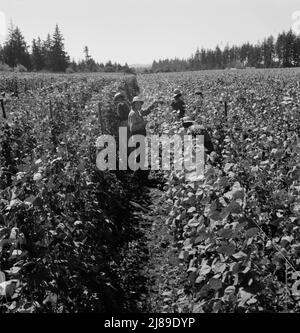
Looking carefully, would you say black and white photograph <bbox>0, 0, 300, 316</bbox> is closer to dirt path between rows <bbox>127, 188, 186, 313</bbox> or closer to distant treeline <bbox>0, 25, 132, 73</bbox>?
dirt path between rows <bbox>127, 188, 186, 313</bbox>

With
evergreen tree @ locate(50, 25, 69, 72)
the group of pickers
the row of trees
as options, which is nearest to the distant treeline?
evergreen tree @ locate(50, 25, 69, 72)

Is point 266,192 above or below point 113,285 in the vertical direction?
above

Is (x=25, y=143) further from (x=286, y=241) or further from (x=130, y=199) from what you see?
(x=286, y=241)

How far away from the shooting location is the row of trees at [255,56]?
83500 millimetres

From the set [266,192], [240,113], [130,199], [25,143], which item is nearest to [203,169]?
[266,192]

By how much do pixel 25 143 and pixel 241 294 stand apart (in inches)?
227

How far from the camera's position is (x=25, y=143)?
739 cm

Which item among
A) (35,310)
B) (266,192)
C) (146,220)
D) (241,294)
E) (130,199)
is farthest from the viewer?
(130,199)

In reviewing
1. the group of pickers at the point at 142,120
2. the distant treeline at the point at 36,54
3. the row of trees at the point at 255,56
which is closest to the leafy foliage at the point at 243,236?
the group of pickers at the point at 142,120

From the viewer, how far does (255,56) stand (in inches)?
4400

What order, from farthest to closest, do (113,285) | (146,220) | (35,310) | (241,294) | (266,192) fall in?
(146,220) → (113,285) → (266,192) → (35,310) → (241,294)

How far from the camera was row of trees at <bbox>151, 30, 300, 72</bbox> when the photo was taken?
83500 mm

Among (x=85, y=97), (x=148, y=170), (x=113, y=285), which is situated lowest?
(x=113, y=285)

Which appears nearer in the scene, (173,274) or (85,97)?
(173,274)
